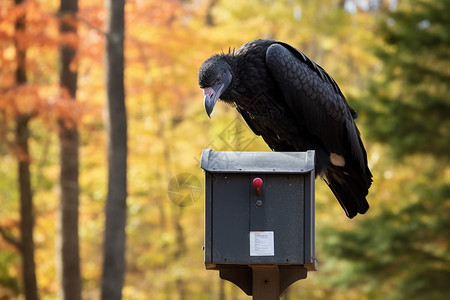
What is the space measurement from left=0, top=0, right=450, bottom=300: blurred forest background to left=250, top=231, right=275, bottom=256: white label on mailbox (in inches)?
216

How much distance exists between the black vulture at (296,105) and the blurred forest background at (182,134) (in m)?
4.39

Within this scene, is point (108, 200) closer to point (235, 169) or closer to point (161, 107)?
point (235, 169)

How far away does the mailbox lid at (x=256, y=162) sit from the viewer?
4.02m

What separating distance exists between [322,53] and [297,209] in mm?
12814

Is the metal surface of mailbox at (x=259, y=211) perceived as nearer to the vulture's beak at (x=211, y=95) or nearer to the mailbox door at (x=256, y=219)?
the mailbox door at (x=256, y=219)

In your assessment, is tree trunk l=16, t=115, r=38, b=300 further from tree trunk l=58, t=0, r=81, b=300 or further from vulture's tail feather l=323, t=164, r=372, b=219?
vulture's tail feather l=323, t=164, r=372, b=219

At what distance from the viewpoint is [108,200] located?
30.0ft

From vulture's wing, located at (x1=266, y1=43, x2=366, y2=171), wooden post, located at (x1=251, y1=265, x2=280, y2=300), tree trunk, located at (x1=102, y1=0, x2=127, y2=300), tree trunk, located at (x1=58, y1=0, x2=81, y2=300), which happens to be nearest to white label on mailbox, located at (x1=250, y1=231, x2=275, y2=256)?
wooden post, located at (x1=251, y1=265, x2=280, y2=300)

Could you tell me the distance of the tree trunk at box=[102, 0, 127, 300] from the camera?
9.11 metres

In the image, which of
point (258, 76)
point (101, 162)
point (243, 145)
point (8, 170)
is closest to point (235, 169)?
point (243, 145)

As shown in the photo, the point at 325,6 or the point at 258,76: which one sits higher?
the point at 325,6

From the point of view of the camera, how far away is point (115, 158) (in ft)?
29.9

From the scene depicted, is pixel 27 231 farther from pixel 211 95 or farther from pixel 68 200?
pixel 211 95

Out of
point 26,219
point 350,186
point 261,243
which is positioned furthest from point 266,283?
point 26,219
